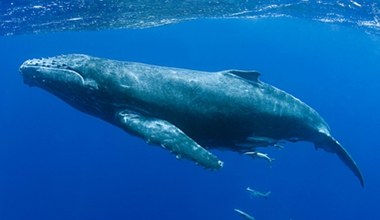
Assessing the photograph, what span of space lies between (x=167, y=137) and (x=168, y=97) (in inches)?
52.3

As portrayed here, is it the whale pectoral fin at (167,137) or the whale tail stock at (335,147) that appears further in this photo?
the whale tail stock at (335,147)

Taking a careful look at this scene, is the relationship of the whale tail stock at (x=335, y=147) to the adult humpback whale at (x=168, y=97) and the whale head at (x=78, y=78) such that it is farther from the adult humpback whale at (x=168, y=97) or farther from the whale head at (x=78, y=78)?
the whale head at (x=78, y=78)

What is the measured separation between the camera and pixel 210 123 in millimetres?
8961

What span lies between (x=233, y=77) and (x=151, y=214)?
3234cm

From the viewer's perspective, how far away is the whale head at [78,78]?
8.61 metres

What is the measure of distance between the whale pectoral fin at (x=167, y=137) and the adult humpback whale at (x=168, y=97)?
0.02 m

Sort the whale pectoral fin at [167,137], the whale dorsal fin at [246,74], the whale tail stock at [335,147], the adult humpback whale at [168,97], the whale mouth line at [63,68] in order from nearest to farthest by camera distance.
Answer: the whale pectoral fin at [167,137], the adult humpback whale at [168,97], the whale mouth line at [63,68], the whale dorsal fin at [246,74], the whale tail stock at [335,147]

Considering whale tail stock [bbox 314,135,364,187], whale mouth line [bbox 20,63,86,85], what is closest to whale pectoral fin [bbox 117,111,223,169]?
whale mouth line [bbox 20,63,86,85]

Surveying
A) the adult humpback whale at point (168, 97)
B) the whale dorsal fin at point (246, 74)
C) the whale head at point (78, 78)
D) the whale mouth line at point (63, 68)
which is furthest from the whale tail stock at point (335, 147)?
the whale mouth line at point (63, 68)

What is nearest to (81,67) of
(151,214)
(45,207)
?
(151,214)

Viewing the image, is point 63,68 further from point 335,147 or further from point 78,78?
point 335,147

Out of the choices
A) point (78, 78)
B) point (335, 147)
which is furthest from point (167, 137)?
point (335, 147)

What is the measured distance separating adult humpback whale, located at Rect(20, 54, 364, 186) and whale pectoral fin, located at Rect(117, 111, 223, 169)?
0.07ft

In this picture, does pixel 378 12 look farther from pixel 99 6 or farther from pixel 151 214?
pixel 151 214
